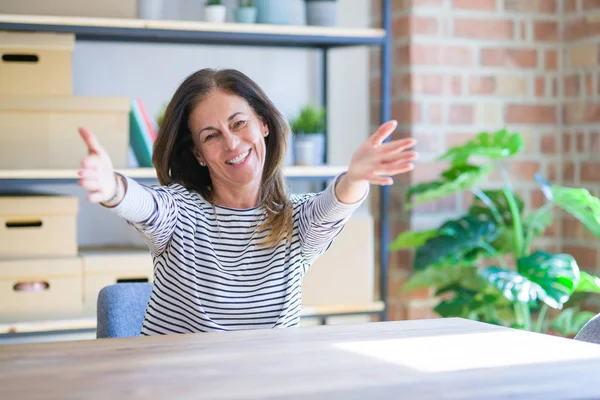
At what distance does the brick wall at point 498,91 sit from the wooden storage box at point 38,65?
114cm

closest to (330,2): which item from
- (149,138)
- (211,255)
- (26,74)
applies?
(149,138)

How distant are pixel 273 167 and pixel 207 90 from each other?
208mm

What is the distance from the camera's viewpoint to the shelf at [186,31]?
2.60 meters

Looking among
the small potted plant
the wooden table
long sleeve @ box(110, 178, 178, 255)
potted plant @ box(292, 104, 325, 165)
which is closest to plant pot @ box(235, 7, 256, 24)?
the small potted plant

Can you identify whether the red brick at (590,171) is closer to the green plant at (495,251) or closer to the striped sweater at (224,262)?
the green plant at (495,251)

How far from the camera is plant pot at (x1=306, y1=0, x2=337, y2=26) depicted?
116 inches

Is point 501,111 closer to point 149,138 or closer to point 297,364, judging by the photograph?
point 149,138

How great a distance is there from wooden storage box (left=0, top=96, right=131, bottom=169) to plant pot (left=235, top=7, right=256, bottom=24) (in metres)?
0.45

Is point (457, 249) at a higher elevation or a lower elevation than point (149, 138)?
lower

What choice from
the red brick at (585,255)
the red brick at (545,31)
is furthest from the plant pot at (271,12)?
the red brick at (585,255)

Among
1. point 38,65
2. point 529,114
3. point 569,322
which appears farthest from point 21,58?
point 569,322

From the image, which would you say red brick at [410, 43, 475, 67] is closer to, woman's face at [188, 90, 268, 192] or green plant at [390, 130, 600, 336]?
green plant at [390, 130, 600, 336]

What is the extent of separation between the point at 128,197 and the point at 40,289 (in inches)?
48.5

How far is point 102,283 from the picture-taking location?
2.70m
